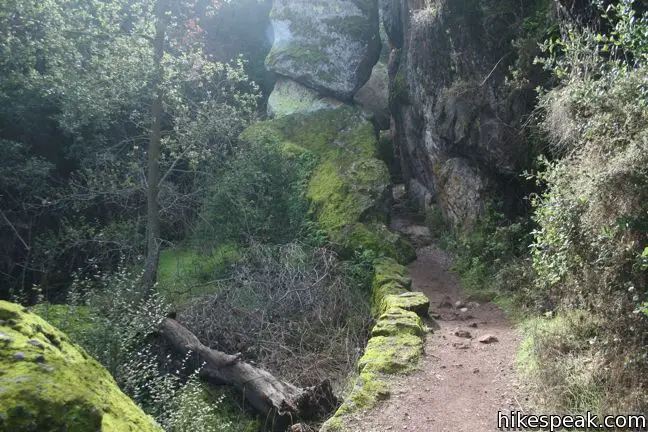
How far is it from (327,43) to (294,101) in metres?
2.25

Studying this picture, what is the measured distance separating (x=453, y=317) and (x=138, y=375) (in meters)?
4.88

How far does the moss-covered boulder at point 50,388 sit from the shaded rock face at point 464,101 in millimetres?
8558

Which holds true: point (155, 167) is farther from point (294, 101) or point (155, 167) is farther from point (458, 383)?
point (294, 101)

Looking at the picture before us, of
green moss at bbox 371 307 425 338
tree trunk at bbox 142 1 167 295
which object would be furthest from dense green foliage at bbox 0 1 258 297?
green moss at bbox 371 307 425 338

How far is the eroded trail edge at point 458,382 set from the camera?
4.98 meters

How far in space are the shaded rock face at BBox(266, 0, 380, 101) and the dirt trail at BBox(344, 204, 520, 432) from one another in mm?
10242

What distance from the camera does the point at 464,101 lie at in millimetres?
10695

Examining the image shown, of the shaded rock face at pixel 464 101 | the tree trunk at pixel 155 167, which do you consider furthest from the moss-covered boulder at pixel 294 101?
the tree trunk at pixel 155 167

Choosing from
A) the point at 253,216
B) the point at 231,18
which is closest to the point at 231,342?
the point at 253,216

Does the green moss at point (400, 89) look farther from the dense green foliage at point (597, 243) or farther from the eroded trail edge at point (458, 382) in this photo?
the dense green foliage at point (597, 243)

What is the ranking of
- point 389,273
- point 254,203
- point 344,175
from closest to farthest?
point 389,273, point 254,203, point 344,175

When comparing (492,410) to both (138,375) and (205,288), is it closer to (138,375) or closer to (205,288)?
(138,375)

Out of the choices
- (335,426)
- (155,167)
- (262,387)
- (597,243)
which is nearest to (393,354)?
(335,426)

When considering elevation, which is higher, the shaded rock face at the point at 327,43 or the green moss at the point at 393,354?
the shaded rock face at the point at 327,43
